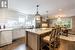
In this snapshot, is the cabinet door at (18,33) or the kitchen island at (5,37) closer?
the kitchen island at (5,37)

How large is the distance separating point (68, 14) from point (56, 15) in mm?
1413

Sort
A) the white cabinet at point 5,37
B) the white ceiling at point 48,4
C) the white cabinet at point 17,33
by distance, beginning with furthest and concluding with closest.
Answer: the white cabinet at point 17,33
the white cabinet at point 5,37
the white ceiling at point 48,4

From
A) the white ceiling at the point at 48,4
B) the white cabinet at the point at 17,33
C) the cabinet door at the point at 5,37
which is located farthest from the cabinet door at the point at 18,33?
the white ceiling at the point at 48,4

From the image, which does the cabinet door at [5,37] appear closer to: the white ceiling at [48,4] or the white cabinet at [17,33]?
the white cabinet at [17,33]

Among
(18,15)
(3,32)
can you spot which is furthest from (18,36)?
(3,32)

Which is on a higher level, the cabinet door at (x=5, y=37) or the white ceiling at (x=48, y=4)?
the white ceiling at (x=48, y=4)

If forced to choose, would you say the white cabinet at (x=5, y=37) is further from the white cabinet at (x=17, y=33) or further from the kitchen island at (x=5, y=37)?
the white cabinet at (x=17, y=33)

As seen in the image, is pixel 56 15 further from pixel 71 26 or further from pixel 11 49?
pixel 11 49

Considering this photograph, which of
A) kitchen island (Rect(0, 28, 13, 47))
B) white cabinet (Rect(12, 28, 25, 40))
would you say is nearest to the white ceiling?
kitchen island (Rect(0, 28, 13, 47))

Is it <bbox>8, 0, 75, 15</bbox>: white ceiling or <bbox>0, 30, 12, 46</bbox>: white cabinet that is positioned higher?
<bbox>8, 0, 75, 15</bbox>: white ceiling

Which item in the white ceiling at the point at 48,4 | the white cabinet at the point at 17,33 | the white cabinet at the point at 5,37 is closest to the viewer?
the white ceiling at the point at 48,4

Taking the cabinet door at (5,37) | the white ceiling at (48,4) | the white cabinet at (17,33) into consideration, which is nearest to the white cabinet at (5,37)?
the cabinet door at (5,37)

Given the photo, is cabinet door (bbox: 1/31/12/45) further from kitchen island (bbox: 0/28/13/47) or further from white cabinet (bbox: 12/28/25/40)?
white cabinet (bbox: 12/28/25/40)

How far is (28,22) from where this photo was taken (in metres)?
9.10
